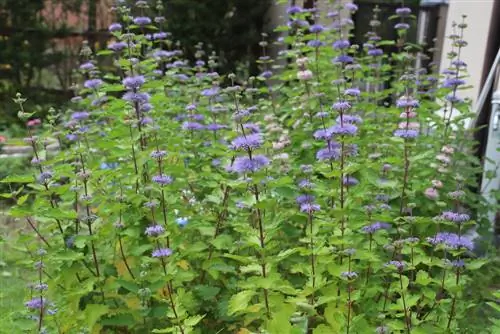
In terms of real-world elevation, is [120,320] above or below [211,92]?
below

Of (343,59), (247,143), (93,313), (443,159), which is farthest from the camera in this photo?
(343,59)

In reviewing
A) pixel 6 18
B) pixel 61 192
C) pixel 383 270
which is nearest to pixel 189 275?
pixel 61 192

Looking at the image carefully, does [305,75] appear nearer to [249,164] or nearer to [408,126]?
[408,126]

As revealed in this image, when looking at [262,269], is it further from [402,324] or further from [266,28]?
[266,28]

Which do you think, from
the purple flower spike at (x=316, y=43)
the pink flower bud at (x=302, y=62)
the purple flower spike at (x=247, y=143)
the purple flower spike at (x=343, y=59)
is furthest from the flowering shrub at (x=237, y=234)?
the purple flower spike at (x=316, y=43)

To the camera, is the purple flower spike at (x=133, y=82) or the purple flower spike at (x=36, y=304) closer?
the purple flower spike at (x=36, y=304)

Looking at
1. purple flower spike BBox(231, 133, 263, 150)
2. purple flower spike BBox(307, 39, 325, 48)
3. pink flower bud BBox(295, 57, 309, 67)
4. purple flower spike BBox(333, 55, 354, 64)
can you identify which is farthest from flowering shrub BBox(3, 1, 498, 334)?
purple flower spike BBox(307, 39, 325, 48)

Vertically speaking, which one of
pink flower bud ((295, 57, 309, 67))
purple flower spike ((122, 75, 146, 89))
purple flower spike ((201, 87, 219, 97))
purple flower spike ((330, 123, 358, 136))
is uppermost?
purple flower spike ((122, 75, 146, 89))

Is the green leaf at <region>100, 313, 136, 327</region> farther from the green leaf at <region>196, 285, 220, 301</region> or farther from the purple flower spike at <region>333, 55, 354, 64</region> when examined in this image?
the purple flower spike at <region>333, 55, 354, 64</region>

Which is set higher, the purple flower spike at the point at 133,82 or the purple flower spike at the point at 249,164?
the purple flower spike at the point at 133,82

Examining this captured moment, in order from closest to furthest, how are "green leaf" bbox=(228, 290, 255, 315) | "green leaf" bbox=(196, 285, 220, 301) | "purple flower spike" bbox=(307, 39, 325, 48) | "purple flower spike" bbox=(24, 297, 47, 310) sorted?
"green leaf" bbox=(228, 290, 255, 315)
"purple flower spike" bbox=(24, 297, 47, 310)
"green leaf" bbox=(196, 285, 220, 301)
"purple flower spike" bbox=(307, 39, 325, 48)

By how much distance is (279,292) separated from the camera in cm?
231

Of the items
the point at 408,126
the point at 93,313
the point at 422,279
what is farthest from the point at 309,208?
the point at 93,313

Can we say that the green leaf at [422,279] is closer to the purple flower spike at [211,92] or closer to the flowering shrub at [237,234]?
the flowering shrub at [237,234]
